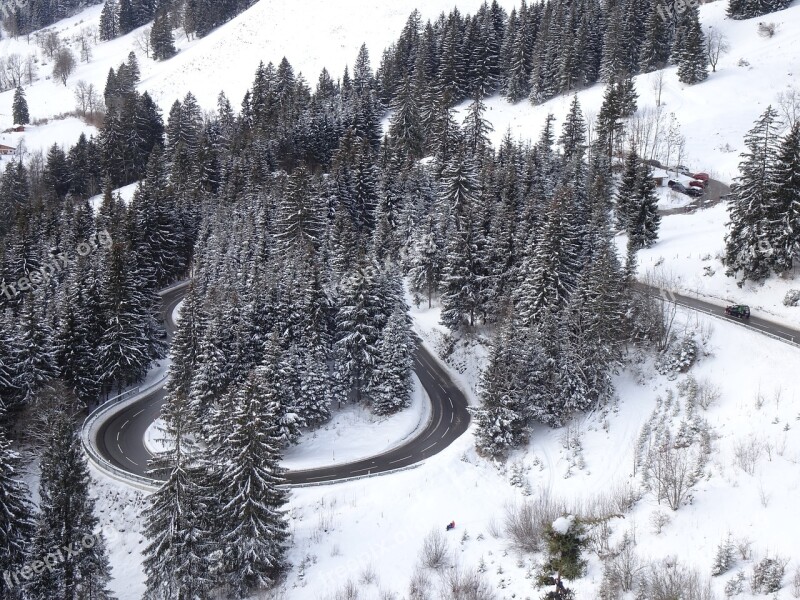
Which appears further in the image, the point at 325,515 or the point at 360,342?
the point at 360,342

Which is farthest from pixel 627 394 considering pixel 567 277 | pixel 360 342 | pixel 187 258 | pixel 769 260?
pixel 187 258

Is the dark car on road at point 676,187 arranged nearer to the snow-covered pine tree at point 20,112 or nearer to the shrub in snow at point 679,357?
the shrub in snow at point 679,357

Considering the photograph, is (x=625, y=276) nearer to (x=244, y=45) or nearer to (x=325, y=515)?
(x=325, y=515)

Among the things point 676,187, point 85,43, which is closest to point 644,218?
point 676,187

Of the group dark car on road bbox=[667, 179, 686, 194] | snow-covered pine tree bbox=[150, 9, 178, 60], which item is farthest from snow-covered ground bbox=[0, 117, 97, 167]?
dark car on road bbox=[667, 179, 686, 194]

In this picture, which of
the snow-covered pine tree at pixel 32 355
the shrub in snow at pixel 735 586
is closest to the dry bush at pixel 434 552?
the shrub in snow at pixel 735 586

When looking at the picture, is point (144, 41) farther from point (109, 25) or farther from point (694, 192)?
point (694, 192)
